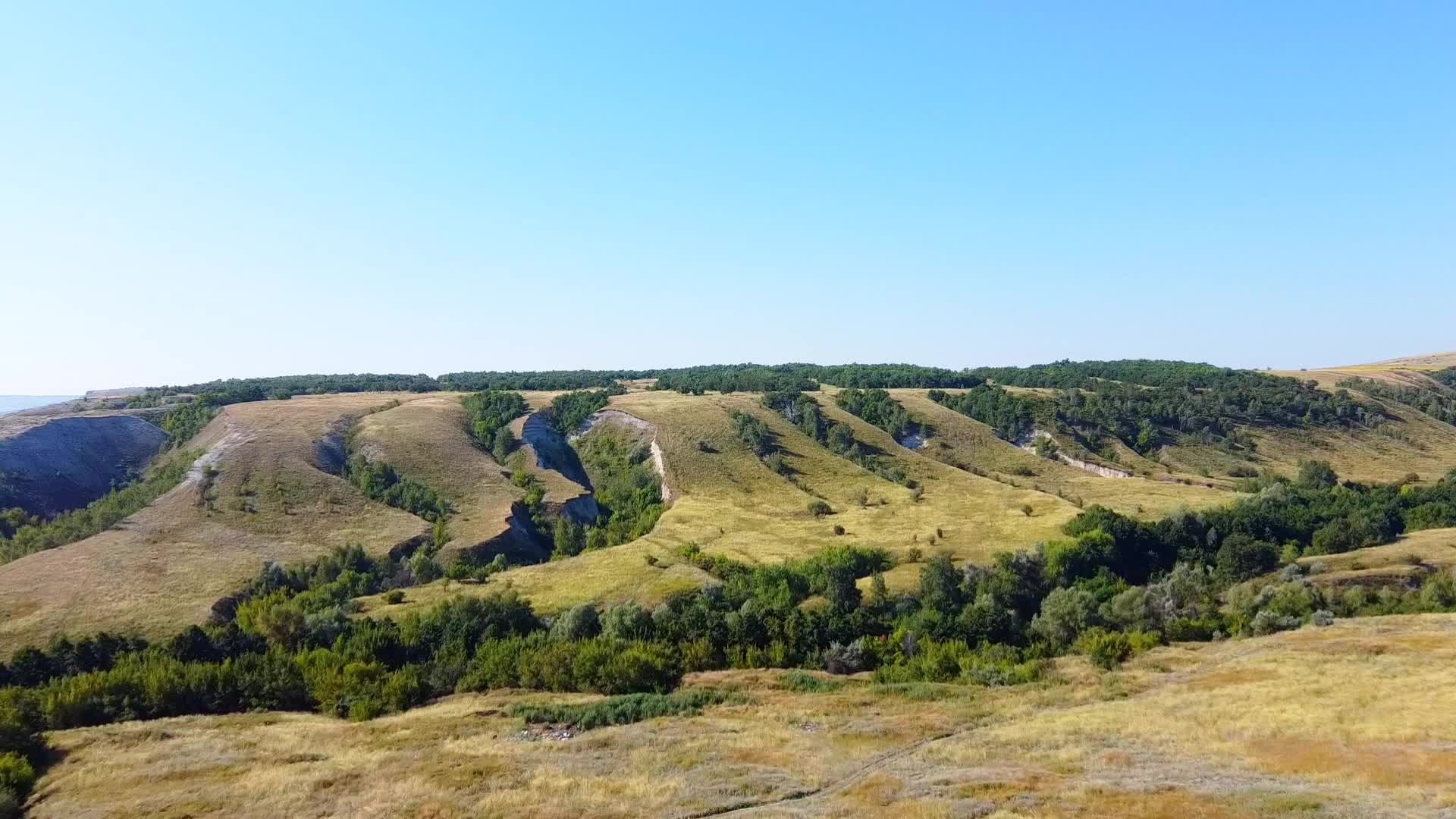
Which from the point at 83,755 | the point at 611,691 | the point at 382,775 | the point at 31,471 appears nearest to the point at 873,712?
the point at 611,691

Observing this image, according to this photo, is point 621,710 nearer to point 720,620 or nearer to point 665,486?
point 720,620

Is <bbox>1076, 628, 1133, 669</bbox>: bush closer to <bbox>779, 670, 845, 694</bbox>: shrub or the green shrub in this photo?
<bbox>779, 670, 845, 694</bbox>: shrub

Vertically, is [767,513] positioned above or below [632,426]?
below

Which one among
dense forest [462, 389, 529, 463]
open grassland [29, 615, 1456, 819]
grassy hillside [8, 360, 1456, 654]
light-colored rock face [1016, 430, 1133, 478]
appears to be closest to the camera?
open grassland [29, 615, 1456, 819]

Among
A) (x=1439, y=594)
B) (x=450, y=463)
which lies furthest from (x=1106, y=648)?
(x=450, y=463)

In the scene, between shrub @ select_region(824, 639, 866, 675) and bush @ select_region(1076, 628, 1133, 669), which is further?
shrub @ select_region(824, 639, 866, 675)

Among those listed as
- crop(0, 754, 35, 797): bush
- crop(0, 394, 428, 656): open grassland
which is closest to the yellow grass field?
crop(0, 394, 428, 656): open grassland

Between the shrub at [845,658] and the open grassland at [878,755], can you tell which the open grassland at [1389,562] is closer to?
the open grassland at [878,755]
